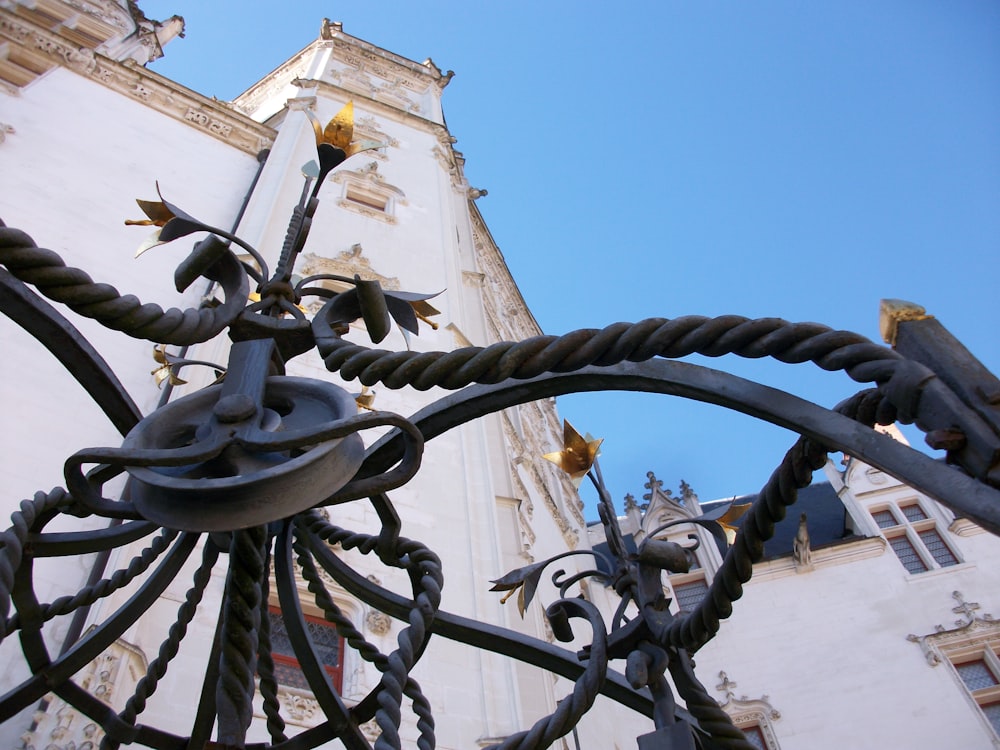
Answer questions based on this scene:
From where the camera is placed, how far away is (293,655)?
5844 millimetres

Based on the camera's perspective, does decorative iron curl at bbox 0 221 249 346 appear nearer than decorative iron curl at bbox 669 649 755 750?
Yes

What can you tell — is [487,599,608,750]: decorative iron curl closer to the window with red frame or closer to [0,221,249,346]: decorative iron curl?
[0,221,249,346]: decorative iron curl

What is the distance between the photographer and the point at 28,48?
13.9 metres

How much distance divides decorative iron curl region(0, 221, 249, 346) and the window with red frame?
14.9ft

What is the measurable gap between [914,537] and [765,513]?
53.9 ft

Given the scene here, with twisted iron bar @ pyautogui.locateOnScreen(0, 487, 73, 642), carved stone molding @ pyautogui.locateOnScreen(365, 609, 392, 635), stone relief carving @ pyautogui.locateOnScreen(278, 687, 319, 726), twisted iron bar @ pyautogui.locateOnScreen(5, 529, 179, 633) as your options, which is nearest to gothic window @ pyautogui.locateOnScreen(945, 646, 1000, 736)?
carved stone molding @ pyautogui.locateOnScreen(365, 609, 392, 635)

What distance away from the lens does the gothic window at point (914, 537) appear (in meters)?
14.8

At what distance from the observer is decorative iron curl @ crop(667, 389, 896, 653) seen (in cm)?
131

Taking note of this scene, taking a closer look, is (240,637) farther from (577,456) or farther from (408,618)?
(577,456)

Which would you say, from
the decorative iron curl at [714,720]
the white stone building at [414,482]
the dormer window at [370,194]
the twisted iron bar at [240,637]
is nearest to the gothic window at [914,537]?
the white stone building at [414,482]

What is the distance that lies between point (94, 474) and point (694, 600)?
1609 cm

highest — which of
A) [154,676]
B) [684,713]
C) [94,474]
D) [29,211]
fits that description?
[29,211]

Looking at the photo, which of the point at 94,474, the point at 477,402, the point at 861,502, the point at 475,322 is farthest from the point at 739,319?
the point at 861,502

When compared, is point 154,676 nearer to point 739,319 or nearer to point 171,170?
point 739,319
